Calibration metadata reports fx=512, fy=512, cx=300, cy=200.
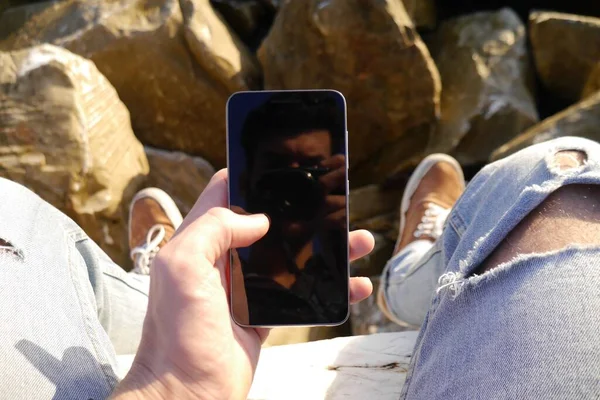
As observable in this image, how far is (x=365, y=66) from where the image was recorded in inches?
88.6

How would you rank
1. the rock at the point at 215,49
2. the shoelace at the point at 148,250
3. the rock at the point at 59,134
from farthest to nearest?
the rock at the point at 215,49
the rock at the point at 59,134
the shoelace at the point at 148,250

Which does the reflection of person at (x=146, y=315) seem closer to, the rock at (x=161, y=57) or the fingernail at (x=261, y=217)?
the fingernail at (x=261, y=217)

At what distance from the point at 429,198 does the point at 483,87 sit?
0.76 meters

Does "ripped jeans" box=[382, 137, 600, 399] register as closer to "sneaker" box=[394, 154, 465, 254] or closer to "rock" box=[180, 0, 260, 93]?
"sneaker" box=[394, 154, 465, 254]

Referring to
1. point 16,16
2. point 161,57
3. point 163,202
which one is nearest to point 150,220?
point 163,202

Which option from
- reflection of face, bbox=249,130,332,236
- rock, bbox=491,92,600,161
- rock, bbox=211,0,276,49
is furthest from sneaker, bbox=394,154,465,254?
rock, bbox=211,0,276,49

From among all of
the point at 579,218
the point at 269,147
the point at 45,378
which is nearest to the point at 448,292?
the point at 579,218

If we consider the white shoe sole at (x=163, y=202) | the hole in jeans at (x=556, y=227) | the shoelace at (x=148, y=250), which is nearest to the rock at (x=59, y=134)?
the white shoe sole at (x=163, y=202)

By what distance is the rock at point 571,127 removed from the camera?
2004 millimetres

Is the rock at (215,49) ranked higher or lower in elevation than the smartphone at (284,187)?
lower

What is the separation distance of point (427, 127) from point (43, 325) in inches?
77.3

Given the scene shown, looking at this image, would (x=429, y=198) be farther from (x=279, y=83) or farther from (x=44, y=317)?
(x=44, y=317)

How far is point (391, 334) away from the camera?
4.39 ft

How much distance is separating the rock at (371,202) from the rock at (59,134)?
1.08m
